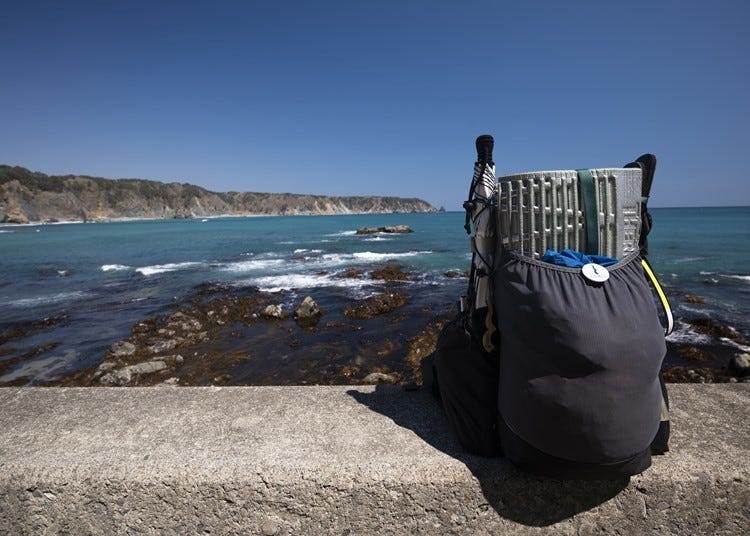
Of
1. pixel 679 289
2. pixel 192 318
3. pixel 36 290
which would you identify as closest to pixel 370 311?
pixel 192 318

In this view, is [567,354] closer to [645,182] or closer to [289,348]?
[645,182]

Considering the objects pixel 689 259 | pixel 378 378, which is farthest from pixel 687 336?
pixel 689 259

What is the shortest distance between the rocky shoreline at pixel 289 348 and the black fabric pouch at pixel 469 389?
3.59 metres

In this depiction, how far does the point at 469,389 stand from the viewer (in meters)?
1.83

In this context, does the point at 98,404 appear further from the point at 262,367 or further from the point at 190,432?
the point at 262,367

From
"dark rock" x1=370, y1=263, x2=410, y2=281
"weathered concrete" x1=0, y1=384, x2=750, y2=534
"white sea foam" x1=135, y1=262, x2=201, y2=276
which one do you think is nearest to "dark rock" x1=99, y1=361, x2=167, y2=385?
"weathered concrete" x1=0, y1=384, x2=750, y2=534

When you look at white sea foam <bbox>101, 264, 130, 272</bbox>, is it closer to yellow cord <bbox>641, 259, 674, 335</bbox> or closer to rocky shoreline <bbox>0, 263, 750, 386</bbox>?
rocky shoreline <bbox>0, 263, 750, 386</bbox>

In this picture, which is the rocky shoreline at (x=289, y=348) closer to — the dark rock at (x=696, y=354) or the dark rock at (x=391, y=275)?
the dark rock at (x=696, y=354)

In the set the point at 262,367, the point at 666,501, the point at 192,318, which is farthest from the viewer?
the point at 192,318

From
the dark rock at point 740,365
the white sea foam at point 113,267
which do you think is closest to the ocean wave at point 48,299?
the white sea foam at point 113,267

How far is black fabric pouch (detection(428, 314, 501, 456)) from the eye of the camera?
1720 millimetres

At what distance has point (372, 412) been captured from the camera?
2.15 metres

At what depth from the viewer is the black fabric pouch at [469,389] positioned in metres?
1.72

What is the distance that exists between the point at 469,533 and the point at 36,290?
67.4 feet
